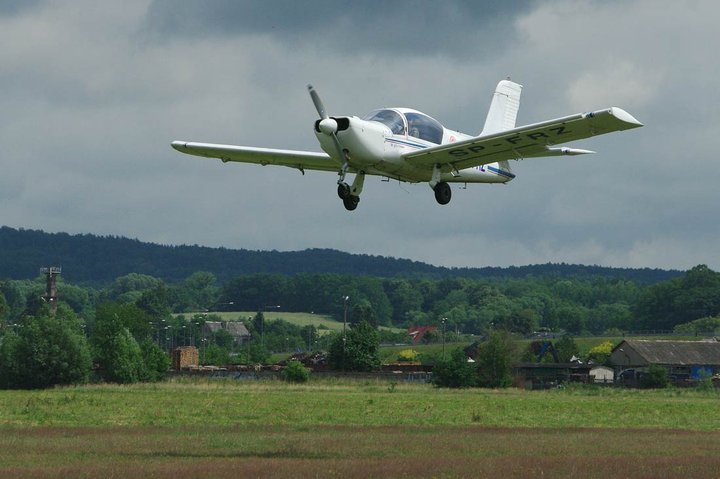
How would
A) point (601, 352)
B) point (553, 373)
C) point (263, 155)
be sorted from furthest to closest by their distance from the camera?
point (601, 352) < point (553, 373) < point (263, 155)

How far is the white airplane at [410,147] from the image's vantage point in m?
34.3

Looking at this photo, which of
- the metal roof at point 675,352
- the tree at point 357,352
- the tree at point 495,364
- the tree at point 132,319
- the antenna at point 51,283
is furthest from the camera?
the antenna at point 51,283

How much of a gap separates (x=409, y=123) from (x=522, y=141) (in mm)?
3198

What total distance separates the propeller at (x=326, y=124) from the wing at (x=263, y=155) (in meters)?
2.71

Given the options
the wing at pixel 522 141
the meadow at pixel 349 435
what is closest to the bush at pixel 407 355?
the meadow at pixel 349 435

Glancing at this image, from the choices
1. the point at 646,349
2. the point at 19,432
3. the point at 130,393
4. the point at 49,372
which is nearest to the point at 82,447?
the point at 19,432

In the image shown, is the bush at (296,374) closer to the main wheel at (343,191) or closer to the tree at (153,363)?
the tree at (153,363)

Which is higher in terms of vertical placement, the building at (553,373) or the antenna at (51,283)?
the antenna at (51,283)

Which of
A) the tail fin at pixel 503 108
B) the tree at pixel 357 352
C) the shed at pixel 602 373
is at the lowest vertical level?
the shed at pixel 602 373

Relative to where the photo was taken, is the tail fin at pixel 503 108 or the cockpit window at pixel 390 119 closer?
the cockpit window at pixel 390 119

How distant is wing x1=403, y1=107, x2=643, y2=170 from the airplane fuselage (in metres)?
0.41

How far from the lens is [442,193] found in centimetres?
3722

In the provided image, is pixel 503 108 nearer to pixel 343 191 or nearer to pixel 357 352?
pixel 343 191

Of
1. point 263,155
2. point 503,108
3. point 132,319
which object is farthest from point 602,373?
point 132,319
